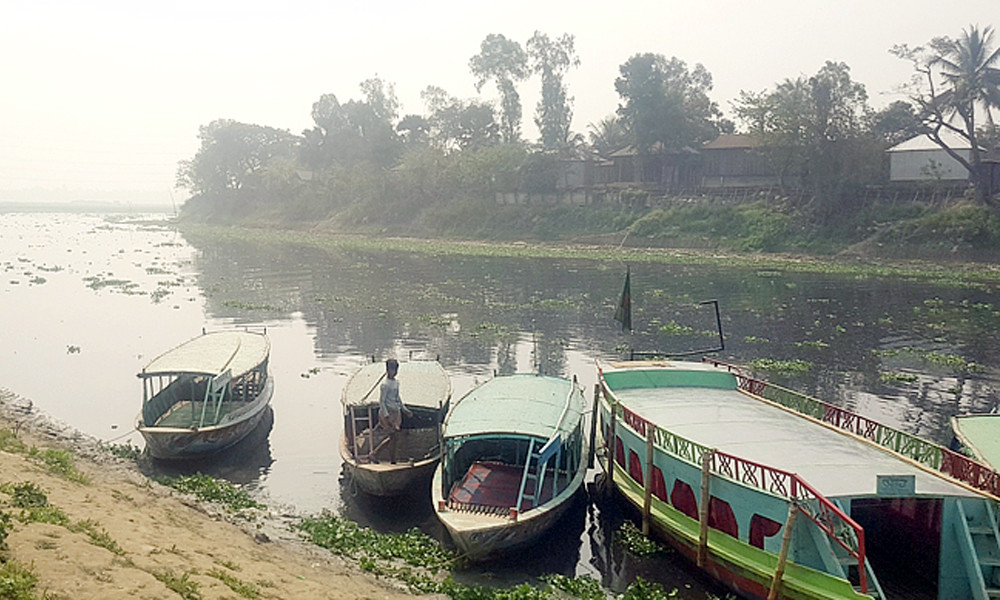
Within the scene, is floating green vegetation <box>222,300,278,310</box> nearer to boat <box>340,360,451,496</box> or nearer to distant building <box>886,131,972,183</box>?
boat <box>340,360,451,496</box>

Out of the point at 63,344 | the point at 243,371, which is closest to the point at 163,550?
the point at 243,371

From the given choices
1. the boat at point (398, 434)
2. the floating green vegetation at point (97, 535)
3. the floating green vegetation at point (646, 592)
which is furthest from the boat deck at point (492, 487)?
the floating green vegetation at point (97, 535)

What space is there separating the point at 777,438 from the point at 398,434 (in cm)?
787

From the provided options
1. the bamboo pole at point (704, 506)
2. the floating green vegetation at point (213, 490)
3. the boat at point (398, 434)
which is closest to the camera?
the bamboo pole at point (704, 506)

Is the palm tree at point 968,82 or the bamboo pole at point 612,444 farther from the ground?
the palm tree at point 968,82

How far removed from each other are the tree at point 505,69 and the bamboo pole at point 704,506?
8027cm

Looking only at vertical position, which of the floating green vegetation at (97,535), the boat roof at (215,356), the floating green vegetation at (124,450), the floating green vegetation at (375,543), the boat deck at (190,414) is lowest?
the floating green vegetation at (375,543)

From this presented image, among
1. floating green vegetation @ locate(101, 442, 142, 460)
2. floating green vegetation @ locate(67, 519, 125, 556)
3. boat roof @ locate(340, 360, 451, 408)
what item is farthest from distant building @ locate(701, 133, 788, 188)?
floating green vegetation @ locate(67, 519, 125, 556)

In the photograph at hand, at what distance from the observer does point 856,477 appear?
1091 centimetres

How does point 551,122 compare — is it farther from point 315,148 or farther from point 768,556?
point 768,556

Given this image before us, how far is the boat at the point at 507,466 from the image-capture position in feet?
40.4

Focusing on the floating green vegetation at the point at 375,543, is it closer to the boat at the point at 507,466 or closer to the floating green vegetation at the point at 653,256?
the boat at the point at 507,466

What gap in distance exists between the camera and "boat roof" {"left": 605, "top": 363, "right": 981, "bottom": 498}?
1080 cm

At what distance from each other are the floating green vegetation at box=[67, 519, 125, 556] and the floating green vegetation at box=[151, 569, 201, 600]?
81cm
